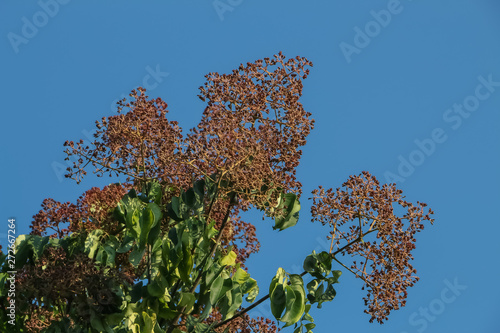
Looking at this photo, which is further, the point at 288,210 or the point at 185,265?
the point at 288,210

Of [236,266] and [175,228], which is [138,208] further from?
[236,266]

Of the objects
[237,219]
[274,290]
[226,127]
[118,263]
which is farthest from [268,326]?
[226,127]

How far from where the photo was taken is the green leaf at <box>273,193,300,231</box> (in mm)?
4461

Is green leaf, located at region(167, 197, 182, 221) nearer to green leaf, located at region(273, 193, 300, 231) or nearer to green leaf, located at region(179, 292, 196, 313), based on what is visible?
green leaf, located at region(179, 292, 196, 313)

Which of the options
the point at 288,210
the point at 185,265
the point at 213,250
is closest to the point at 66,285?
the point at 185,265

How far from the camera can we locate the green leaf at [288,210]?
4.46m

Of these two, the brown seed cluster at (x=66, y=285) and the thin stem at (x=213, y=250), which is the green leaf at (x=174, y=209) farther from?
the brown seed cluster at (x=66, y=285)

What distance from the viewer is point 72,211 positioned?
15.5ft

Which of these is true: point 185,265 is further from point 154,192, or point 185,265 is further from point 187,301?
point 154,192

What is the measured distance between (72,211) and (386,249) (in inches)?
78.3

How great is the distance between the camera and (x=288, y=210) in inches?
176
